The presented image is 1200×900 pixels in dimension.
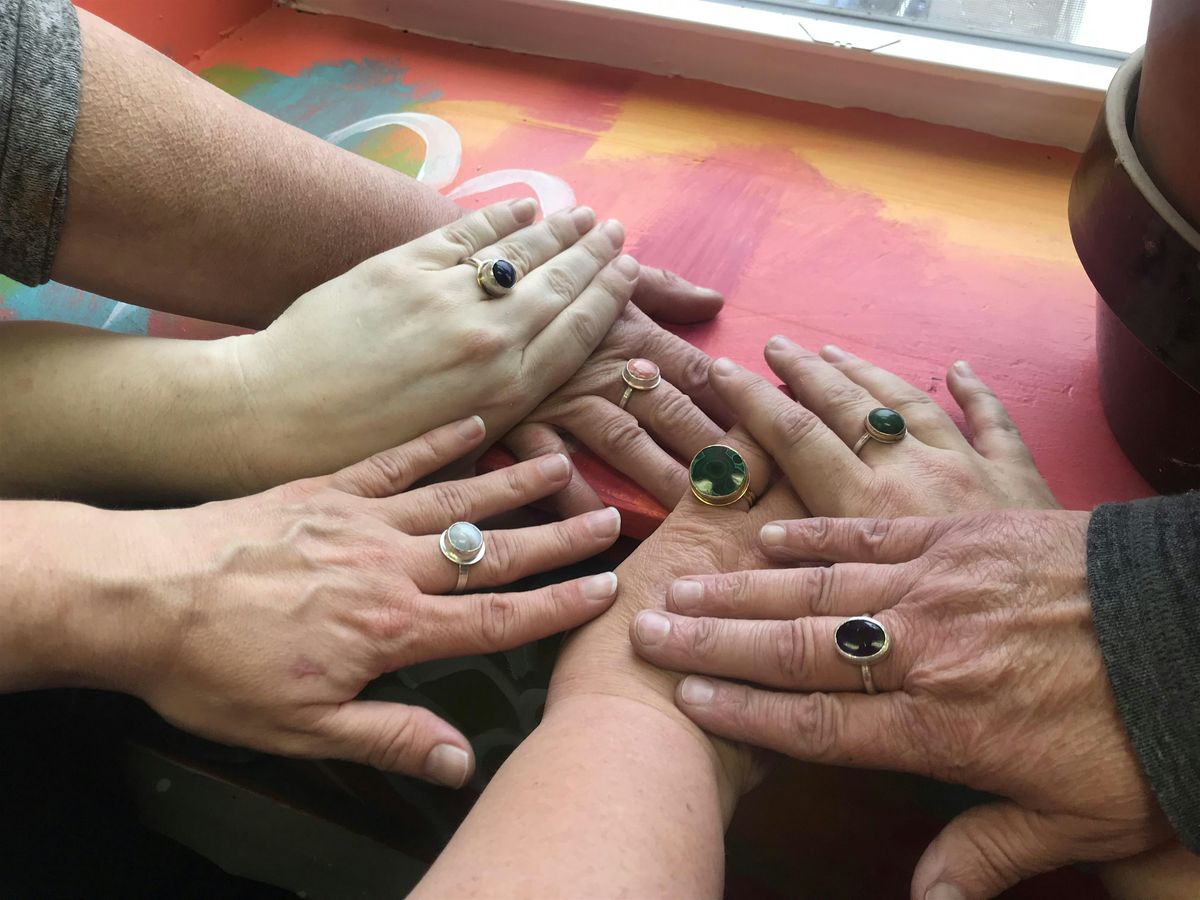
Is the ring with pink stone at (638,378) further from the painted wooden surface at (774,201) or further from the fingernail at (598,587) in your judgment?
the fingernail at (598,587)

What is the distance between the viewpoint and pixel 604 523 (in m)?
0.83

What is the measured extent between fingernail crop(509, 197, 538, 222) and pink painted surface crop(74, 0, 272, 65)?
0.80 m

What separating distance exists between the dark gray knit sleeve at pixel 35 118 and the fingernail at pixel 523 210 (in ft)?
1.43

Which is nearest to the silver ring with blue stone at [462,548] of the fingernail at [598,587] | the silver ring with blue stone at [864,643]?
the fingernail at [598,587]

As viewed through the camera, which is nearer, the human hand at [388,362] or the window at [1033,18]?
the human hand at [388,362]

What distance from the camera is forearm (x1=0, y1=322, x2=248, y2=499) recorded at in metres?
0.86

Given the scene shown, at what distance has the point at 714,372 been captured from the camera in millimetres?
888

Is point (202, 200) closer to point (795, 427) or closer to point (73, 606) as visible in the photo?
point (73, 606)

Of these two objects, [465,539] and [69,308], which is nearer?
[465,539]

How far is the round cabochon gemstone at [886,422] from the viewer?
82 cm

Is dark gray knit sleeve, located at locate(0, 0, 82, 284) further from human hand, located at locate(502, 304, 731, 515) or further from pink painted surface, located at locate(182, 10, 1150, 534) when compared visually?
human hand, located at locate(502, 304, 731, 515)

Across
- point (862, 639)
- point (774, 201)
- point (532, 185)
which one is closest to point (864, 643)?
point (862, 639)

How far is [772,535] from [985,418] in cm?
28

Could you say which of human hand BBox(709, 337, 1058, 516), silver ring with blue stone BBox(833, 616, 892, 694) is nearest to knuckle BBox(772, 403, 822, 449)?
human hand BBox(709, 337, 1058, 516)
